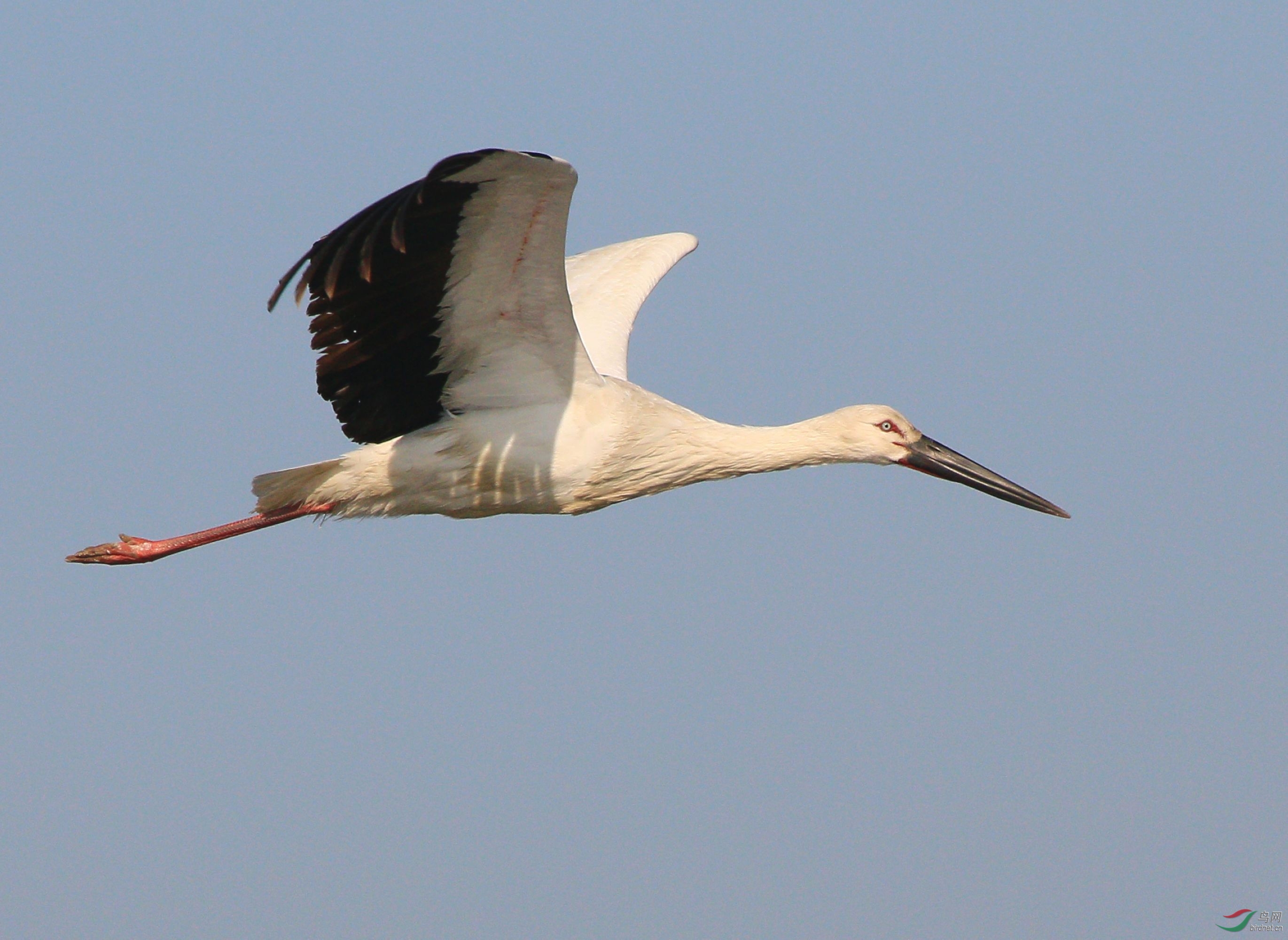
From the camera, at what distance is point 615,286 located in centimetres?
1219

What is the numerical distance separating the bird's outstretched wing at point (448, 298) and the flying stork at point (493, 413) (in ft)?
0.03

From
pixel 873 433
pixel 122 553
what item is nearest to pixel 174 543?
pixel 122 553

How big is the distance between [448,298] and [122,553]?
310cm

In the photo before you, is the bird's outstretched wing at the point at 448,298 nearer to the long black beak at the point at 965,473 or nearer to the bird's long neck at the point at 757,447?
the bird's long neck at the point at 757,447

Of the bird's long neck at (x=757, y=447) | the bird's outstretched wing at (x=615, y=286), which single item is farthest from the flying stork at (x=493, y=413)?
the bird's outstretched wing at (x=615, y=286)

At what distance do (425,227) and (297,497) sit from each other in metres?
2.24

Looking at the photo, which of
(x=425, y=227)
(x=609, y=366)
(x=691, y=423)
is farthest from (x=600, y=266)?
(x=425, y=227)

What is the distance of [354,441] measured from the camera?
9.27 metres

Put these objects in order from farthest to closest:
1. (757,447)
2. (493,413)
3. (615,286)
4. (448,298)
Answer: (615,286) → (757,447) → (493,413) → (448,298)

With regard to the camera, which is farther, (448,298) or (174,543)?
(174,543)

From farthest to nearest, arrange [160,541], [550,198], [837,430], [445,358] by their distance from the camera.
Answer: [160,541]
[837,430]
[445,358]
[550,198]

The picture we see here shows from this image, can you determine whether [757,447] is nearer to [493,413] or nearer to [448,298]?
[493,413]

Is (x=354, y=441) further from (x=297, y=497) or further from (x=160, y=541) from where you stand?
(x=160, y=541)

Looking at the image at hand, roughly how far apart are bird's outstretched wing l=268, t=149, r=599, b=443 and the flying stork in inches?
0.4
